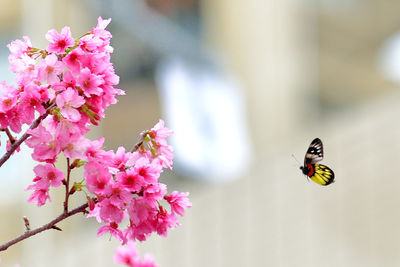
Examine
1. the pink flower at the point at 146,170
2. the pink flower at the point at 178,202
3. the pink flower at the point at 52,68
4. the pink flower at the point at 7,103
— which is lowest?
the pink flower at the point at 146,170

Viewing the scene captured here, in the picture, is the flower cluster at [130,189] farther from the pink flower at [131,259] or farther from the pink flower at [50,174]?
the pink flower at [131,259]

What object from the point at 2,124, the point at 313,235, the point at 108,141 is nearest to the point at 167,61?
the point at 108,141

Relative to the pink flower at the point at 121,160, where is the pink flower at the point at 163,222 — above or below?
below

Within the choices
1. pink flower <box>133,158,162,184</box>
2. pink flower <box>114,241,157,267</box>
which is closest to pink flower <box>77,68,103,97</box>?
pink flower <box>133,158,162,184</box>

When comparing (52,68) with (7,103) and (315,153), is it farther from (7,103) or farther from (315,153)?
(315,153)

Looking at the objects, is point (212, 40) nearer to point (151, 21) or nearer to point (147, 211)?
point (151, 21)

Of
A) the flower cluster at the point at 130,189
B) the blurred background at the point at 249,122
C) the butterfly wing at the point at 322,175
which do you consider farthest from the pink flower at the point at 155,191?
the blurred background at the point at 249,122
